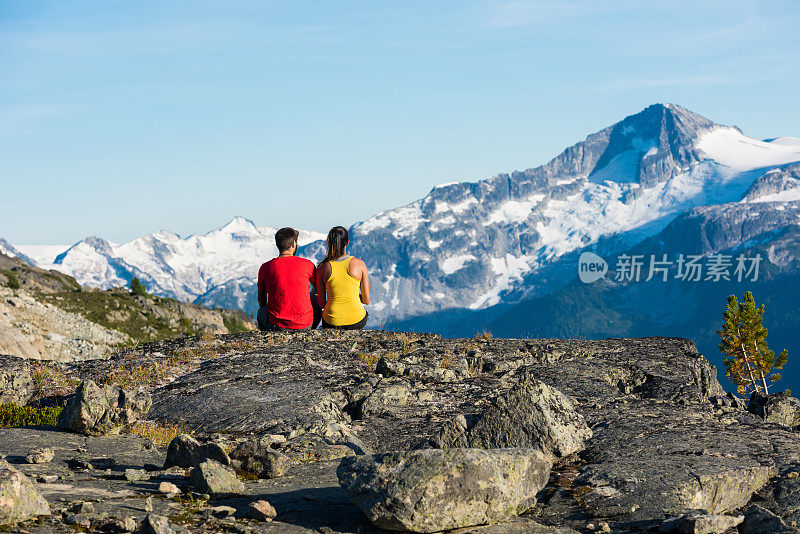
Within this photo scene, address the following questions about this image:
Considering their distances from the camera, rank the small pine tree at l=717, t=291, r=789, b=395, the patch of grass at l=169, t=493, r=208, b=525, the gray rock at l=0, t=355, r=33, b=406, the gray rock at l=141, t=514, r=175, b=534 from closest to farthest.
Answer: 1. the gray rock at l=141, t=514, r=175, b=534
2. the patch of grass at l=169, t=493, r=208, b=525
3. the gray rock at l=0, t=355, r=33, b=406
4. the small pine tree at l=717, t=291, r=789, b=395

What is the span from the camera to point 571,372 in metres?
15.5

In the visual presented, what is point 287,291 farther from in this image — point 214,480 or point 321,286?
point 214,480

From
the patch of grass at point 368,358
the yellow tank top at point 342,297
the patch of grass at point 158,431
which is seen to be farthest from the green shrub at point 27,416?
the yellow tank top at point 342,297

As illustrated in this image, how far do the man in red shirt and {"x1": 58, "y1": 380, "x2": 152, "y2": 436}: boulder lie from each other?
19.2 feet

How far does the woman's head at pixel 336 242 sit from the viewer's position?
59.1 feet

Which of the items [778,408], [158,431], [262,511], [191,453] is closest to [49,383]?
[158,431]

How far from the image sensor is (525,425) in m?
10.1

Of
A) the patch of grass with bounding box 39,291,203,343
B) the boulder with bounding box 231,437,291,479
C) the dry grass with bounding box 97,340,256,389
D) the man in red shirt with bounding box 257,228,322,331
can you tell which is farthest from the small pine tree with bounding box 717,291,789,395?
the boulder with bounding box 231,437,291,479

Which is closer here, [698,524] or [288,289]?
[698,524]

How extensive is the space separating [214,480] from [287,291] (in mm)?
10320

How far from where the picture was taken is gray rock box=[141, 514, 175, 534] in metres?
6.77

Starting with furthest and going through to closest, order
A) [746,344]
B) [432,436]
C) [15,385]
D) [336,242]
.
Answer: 1. [746,344]
2. [336,242]
3. [15,385]
4. [432,436]

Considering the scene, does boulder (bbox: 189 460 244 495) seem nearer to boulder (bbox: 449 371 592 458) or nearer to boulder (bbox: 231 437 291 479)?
boulder (bbox: 231 437 291 479)

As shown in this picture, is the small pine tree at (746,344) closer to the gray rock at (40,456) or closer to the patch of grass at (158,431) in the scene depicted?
the patch of grass at (158,431)
